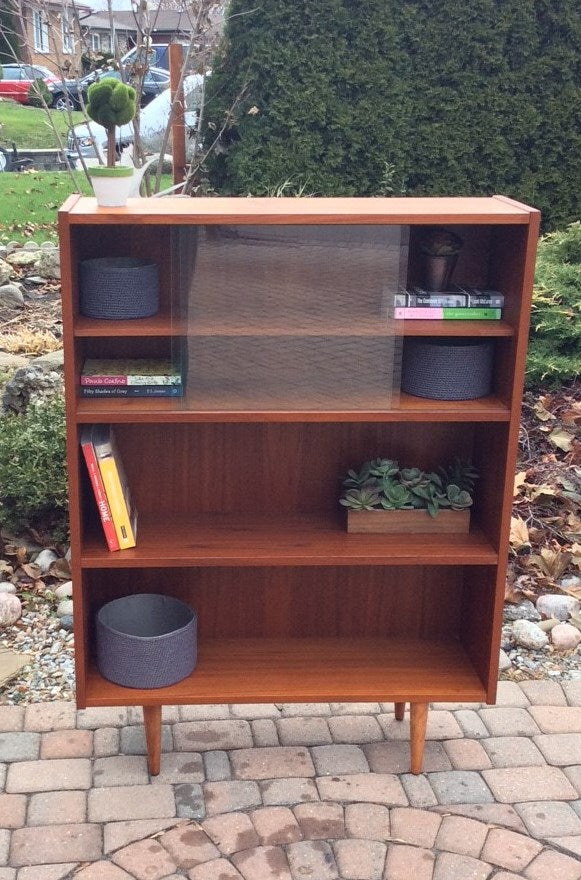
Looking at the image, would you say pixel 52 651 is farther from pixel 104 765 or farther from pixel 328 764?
pixel 328 764

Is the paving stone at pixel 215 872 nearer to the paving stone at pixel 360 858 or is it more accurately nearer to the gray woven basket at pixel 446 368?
the paving stone at pixel 360 858

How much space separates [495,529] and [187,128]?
5756mm

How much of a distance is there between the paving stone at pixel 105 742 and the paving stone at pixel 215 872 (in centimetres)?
59

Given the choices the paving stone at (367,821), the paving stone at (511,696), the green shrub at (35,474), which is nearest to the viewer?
the paving stone at (367,821)

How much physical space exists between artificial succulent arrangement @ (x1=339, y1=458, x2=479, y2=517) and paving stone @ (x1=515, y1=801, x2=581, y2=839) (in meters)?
0.90

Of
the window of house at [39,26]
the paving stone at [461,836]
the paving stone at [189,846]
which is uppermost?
the window of house at [39,26]

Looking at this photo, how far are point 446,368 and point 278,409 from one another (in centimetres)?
50

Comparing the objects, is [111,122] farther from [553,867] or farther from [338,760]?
[553,867]

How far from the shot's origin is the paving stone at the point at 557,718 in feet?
10.1

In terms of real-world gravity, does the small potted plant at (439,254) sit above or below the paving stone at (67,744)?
above

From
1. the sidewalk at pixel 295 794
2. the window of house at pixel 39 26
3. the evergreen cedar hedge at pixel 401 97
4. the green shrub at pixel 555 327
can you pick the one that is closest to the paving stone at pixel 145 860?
the sidewalk at pixel 295 794

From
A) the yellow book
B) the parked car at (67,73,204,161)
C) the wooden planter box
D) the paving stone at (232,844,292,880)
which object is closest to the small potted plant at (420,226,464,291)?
the wooden planter box

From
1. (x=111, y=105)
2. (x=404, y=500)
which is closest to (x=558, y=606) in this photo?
(x=404, y=500)

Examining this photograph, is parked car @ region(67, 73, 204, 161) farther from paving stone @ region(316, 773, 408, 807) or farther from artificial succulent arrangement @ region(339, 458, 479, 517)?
paving stone @ region(316, 773, 408, 807)
